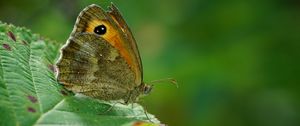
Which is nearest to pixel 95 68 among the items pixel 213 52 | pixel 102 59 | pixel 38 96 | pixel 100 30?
pixel 102 59

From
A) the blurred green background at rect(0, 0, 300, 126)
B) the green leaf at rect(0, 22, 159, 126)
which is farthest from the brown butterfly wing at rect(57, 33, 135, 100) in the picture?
the blurred green background at rect(0, 0, 300, 126)

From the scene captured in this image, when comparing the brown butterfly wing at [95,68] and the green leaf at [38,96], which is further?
the brown butterfly wing at [95,68]

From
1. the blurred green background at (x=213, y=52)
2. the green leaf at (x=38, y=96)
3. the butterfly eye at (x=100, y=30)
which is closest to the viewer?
the green leaf at (x=38, y=96)

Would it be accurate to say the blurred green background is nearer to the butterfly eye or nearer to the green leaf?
the butterfly eye

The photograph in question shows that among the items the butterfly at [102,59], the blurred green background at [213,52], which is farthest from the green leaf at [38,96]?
the blurred green background at [213,52]

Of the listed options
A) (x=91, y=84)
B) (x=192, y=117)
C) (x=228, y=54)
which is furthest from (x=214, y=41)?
(x=91, y=84)

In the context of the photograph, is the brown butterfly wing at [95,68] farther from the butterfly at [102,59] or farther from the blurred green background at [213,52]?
the blurred green background at [213,52]

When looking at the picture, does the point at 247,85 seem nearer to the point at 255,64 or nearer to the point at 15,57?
the point at 255,64
